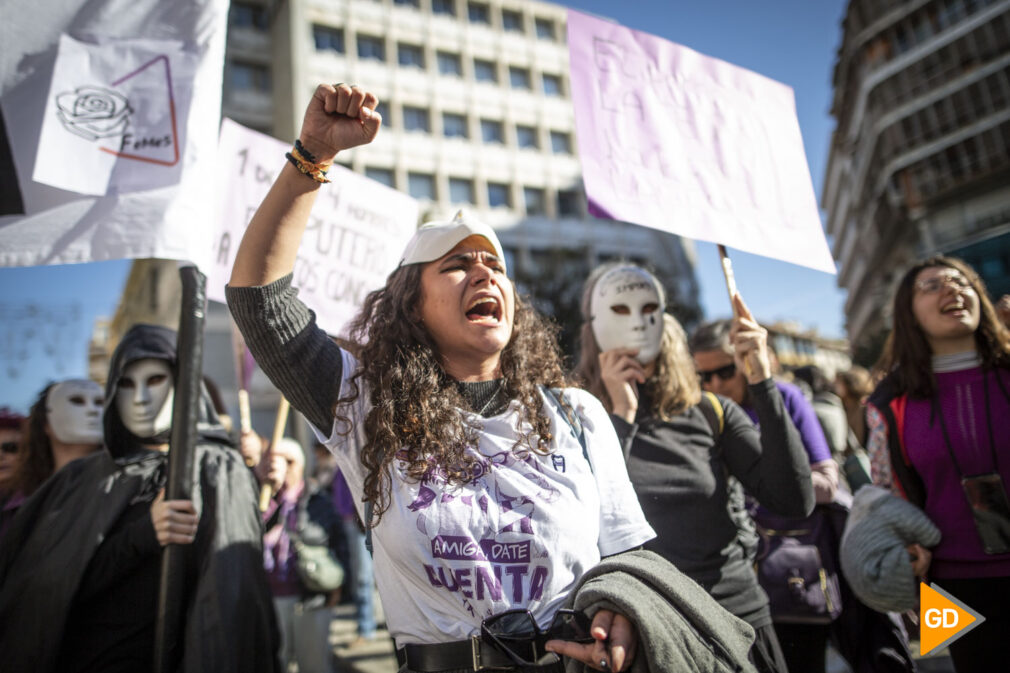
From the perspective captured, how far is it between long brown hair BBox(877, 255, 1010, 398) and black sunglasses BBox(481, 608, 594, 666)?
6.74 feet

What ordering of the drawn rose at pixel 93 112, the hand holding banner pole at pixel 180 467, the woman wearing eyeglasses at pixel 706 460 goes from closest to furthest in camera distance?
the hand holding banner pole at pixel 180 467 → the woman wearing eyeglasses at pixel 706 460 → the drawn rose at pixel 93 112

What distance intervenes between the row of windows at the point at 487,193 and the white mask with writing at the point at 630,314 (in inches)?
983

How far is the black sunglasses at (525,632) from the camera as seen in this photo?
59.1 inches

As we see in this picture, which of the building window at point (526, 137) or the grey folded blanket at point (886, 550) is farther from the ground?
the building window at point (526, 137)

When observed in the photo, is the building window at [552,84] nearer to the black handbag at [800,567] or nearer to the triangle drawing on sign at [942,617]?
the black handbag at [800,567]

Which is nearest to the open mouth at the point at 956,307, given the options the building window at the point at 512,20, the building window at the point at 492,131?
the building window at the point at 492,131

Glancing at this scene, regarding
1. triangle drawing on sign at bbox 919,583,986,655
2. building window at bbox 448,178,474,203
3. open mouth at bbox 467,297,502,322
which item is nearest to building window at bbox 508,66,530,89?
building window at bbox 448,178,474,203

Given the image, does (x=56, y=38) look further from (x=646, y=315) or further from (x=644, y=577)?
(x=644, y=577)

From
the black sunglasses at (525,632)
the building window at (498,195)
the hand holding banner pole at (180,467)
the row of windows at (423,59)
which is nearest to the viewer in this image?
the black sunglasses at (525,632)

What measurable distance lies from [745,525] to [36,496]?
108 inches

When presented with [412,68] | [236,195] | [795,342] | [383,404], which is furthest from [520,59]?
[795,342]

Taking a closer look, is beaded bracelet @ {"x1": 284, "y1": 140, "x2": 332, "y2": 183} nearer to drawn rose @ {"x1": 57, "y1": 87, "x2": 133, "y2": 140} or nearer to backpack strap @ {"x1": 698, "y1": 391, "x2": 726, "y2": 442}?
drawn rose @ {"x1": 57, "y1": 87, "x2": 133, "y2": 140}

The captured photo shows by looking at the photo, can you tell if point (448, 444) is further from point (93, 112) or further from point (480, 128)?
point (480, 128)

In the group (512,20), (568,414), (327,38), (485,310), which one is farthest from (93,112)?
(512,20)
